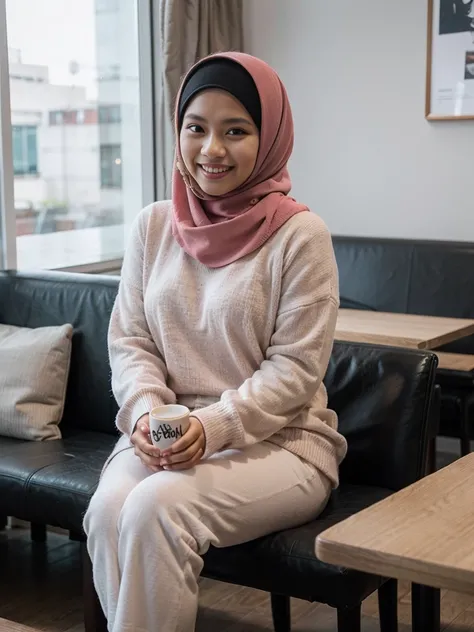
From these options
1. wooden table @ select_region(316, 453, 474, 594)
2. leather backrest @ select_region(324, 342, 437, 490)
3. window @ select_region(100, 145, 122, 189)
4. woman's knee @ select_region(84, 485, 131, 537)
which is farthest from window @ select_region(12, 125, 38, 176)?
wooden table @ select_region(316, 453, 474, 594)

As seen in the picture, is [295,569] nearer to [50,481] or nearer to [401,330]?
[50,481]

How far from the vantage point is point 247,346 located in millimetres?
2049

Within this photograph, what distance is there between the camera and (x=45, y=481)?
2.37m

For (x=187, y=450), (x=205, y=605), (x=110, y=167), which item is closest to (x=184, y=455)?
(x=187, y=450)

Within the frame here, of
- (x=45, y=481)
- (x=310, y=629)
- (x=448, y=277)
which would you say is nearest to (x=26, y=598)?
(x=45, y=481)

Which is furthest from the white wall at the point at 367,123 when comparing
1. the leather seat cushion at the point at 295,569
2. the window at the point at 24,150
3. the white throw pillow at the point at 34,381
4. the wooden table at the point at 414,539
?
the wooden table at the point at 414,539

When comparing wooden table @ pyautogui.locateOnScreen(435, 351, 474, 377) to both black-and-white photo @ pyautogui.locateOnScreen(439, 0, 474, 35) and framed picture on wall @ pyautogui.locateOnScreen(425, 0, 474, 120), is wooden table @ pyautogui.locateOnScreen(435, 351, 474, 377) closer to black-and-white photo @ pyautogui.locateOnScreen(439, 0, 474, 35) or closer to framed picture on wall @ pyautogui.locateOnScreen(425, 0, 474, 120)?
framed picture on wall @ pyautogui.locateOnScreen(425, 0, 474, 120)

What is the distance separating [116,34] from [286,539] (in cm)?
300

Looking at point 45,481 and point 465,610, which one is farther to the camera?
point 465,610

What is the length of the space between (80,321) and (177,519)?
4.08 ft

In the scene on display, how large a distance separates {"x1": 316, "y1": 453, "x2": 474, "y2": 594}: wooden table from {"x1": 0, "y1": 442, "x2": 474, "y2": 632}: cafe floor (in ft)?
4.01

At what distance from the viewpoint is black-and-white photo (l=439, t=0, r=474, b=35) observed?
394 centimetres

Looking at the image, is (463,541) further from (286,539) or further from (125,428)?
(125,428)

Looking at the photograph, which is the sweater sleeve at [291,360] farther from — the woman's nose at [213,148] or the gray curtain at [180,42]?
the gray curtain at [180,42]
